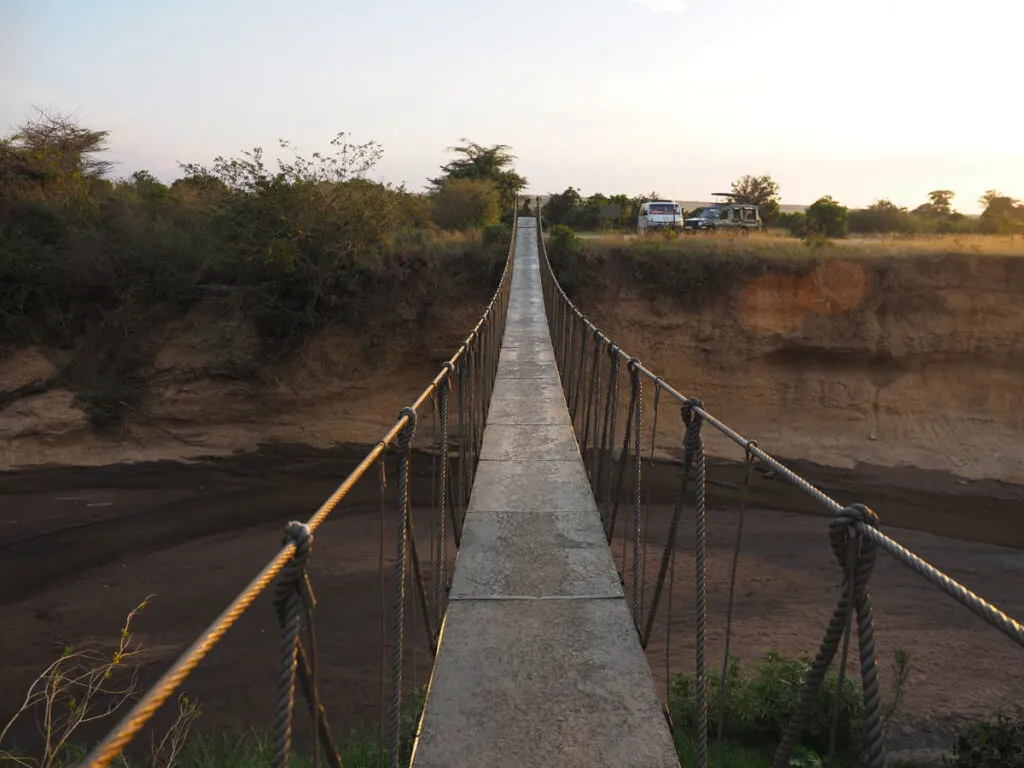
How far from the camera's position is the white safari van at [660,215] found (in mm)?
18812

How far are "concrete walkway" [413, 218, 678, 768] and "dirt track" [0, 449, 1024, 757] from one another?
312cm

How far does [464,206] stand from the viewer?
1895 centimetres

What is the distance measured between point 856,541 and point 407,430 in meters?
1.25

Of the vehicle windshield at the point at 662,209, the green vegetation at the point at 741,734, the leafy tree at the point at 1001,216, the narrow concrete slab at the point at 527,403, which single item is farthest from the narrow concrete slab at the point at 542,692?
the leafy tree at the point at 1001,216

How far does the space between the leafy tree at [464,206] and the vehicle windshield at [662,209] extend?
406 cm

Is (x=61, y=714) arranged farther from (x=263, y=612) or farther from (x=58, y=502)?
(x=58, y=502)

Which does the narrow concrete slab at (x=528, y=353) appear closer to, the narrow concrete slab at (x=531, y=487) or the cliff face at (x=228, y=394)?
the narrow concrete slab at (x=531, y=487)

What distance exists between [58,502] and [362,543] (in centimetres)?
485

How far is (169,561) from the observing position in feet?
27.3

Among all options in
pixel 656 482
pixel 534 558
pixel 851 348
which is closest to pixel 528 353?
pixel 534 558

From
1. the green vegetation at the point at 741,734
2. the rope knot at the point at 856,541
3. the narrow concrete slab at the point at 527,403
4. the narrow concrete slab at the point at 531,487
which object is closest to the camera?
the rope knot at the point at 856,541

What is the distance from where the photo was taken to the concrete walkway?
72.5 inches

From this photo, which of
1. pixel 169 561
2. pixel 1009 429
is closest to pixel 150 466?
pixel 169 561

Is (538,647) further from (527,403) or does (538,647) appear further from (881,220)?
A: (881,220)
